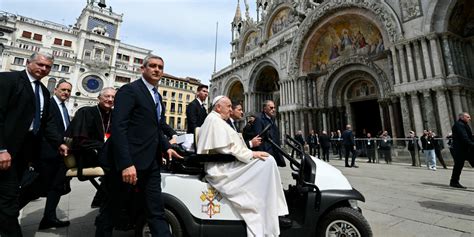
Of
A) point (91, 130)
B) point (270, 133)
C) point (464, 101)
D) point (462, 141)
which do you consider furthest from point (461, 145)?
point (91, 130)

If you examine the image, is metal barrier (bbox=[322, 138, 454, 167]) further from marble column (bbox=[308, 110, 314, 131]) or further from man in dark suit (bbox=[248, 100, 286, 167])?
man in dark suit (bbox=[248, 100, 286, 167])

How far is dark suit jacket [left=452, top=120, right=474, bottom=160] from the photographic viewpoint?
4348 mm

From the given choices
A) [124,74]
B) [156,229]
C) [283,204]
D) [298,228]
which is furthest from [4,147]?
[124,74]

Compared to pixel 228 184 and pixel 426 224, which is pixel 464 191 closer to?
pixel 426 224

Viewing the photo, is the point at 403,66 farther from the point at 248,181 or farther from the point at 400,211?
the point at 248,181

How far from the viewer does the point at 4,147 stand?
1.76m

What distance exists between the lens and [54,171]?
107 inches

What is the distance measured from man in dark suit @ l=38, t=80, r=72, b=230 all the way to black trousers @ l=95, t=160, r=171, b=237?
132 centimetres

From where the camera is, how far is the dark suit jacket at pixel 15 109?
73.0 inches

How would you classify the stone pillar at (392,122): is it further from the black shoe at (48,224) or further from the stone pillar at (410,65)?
the black shoe at (48,224)

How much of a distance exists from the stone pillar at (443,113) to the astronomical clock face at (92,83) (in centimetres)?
4193

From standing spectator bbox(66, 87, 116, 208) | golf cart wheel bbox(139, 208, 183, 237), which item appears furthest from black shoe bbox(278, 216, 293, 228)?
standing spectator bbox(66, 87, 116, 208)

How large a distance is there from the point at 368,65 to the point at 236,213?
1333cm

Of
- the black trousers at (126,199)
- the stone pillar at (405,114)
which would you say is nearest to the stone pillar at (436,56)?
the stone pillar at (405,114)
